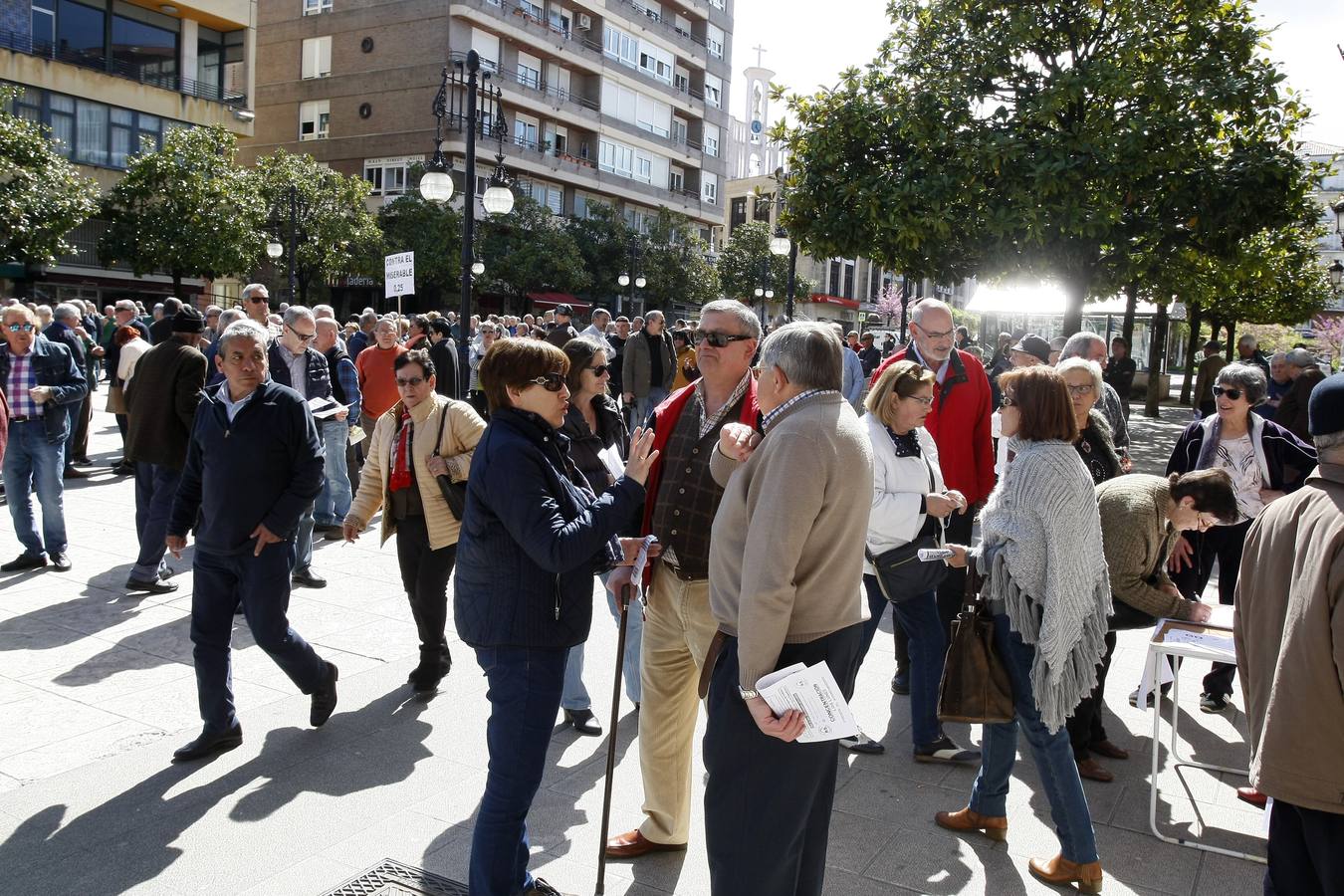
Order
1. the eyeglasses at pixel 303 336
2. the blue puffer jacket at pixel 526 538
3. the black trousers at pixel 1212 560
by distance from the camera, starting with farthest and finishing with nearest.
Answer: the eyeglasses at pixel 303 336, the black trousers at pixel 1212 560, the blue puffer jacket at pixel 526 538

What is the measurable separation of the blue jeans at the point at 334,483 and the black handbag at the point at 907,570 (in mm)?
5925

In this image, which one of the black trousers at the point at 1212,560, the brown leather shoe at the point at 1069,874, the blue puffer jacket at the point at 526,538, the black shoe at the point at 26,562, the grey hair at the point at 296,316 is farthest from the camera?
the grey hair at the point at 296,316

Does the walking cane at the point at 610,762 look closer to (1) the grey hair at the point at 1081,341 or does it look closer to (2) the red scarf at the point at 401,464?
(2) the red scarf at the point at 401,464

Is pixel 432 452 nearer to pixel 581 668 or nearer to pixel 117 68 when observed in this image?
pixel 581 668

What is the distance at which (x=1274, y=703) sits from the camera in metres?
2.45

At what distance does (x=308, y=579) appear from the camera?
7.40m

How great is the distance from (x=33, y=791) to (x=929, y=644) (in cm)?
394

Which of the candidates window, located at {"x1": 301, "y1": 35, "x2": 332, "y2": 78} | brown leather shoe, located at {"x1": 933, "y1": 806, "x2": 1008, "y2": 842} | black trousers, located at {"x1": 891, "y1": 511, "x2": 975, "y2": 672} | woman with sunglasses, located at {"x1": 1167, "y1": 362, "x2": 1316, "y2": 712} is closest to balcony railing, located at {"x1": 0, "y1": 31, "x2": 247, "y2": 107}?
window, located at {"x1": 301, "y1": 35, "x2": 332, "y2": 78}

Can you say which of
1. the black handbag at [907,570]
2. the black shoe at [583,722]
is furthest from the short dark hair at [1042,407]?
the black shoe at [583,722]

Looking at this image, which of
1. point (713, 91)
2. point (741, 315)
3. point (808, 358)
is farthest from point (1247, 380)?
point (713, 91)

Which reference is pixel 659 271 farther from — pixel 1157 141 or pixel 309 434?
pixel 309 434

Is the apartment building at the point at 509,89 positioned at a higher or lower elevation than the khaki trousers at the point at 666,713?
higher

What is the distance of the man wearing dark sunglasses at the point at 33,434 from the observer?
742 centimetres

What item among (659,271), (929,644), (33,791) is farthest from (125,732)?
(659,271)
